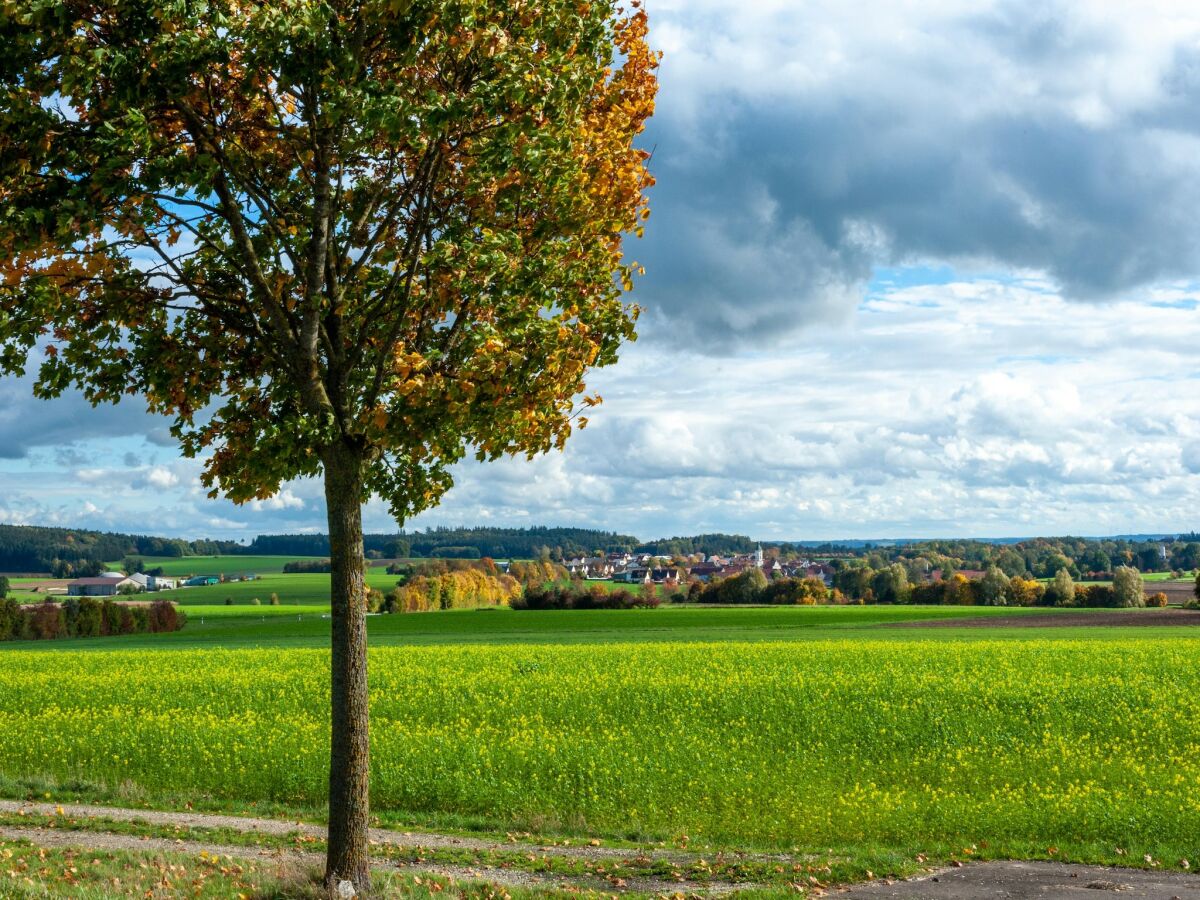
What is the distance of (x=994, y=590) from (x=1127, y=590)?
12.8m

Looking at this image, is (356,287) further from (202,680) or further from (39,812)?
(202,680)

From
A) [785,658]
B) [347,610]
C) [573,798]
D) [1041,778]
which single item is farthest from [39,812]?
[785,658]

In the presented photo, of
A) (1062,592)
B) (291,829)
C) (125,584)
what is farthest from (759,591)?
(291,829)

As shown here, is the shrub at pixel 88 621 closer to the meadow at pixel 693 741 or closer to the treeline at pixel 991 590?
the meadow at pixel 693 741

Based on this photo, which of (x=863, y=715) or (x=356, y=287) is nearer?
(x=356, y=287)

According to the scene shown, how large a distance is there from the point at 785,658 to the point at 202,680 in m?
20.0

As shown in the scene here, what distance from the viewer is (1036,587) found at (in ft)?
370

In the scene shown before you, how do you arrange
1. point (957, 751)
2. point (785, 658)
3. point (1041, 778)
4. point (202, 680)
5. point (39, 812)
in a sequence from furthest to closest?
point (785, 658)
point (202, 680)
point (957, 751)
point (1041, 778)
point (39, 812)

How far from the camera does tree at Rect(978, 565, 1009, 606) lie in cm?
11144

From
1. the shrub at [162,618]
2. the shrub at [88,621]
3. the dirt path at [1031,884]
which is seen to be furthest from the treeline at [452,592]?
the dirt path at [1031,884]

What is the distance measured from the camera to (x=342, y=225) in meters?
12.3

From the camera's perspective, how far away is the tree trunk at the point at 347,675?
38.6 feet

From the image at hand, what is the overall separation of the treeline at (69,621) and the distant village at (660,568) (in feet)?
242

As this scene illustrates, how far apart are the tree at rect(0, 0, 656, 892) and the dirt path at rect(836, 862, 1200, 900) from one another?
7.01 meters
